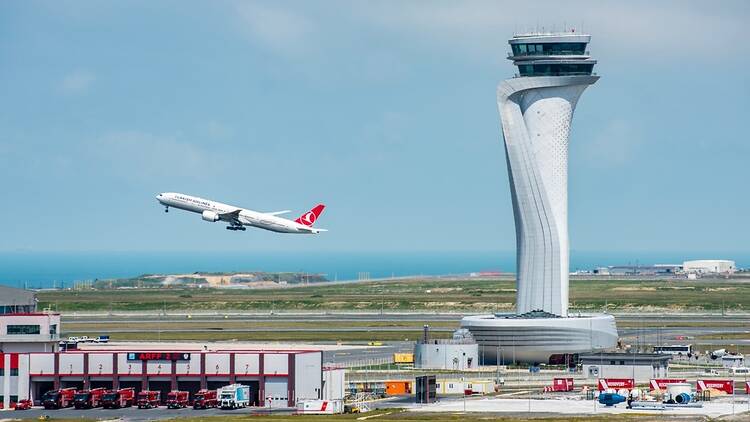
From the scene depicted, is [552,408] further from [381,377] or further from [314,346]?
[314,346]

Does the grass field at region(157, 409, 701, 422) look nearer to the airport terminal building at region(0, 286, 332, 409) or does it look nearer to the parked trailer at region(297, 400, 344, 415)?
the parked trailer at region(297, 400, 344, 415)

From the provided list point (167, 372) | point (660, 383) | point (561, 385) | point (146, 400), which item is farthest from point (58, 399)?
point (660, 383)

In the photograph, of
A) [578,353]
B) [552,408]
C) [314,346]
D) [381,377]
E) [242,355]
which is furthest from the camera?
[314,346]

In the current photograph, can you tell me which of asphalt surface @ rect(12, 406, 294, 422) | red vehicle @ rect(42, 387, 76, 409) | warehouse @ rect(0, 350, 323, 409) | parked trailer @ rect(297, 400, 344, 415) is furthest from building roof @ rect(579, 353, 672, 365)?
red vehicle @ rect(42, 387, 76, 409)

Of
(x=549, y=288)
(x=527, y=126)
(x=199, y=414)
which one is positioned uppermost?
(x=527, y=126)

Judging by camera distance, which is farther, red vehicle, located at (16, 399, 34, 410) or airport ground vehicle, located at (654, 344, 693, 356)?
airport ground vehicle, located at (654, 344, 693, 356)

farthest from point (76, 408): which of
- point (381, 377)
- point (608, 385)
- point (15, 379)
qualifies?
point (608, 385)

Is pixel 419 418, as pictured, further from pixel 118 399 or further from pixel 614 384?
pixel 118 399
